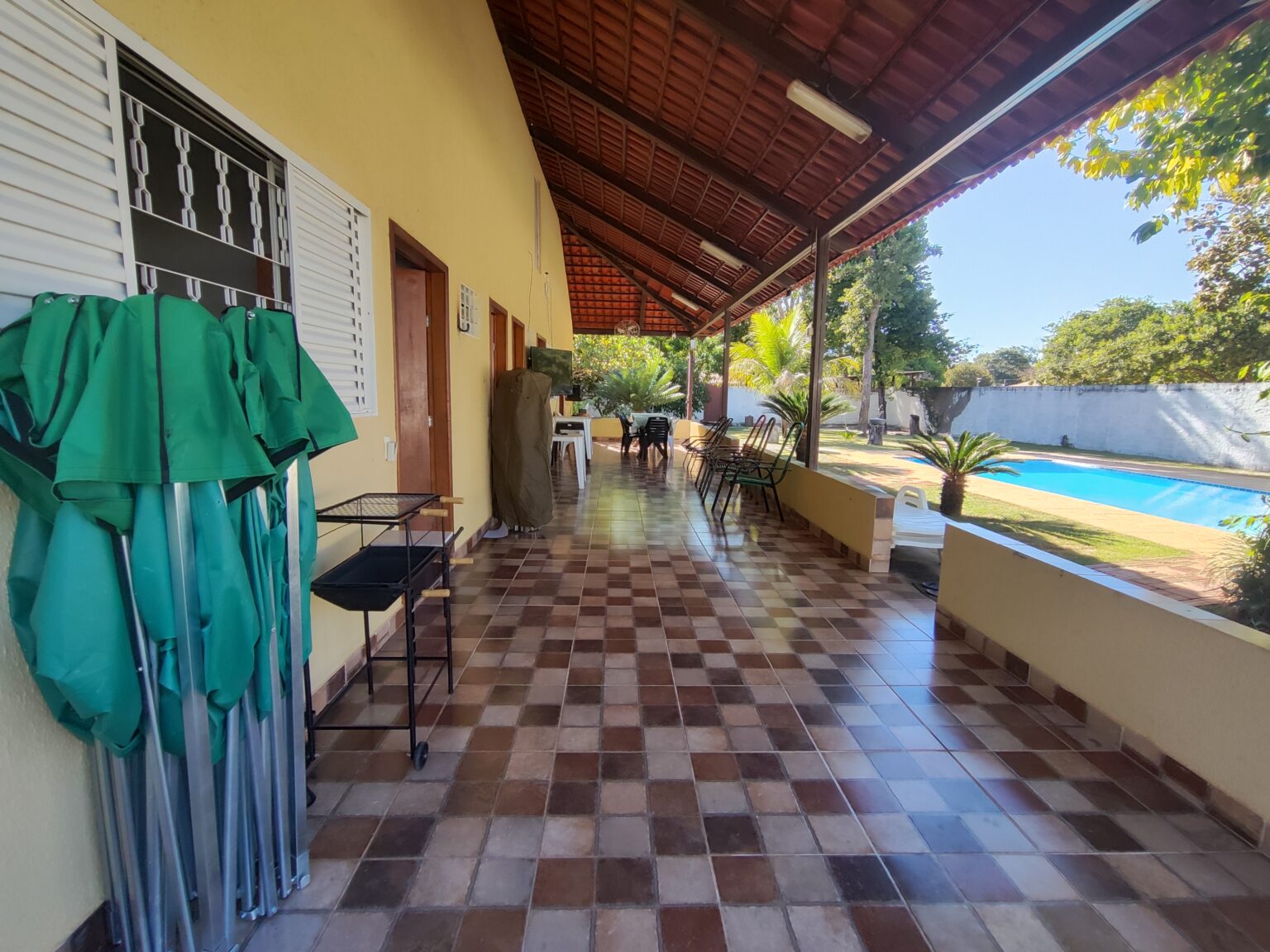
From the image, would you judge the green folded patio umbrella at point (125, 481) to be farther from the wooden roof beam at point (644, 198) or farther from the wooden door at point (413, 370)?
the wooden roof beam at point (644, 198)

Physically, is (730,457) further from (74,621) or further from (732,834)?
(74,621)

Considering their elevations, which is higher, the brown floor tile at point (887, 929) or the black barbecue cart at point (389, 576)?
the black barbecue cart at point (389, 576)

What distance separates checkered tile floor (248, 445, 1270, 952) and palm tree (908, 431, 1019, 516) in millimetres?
3861

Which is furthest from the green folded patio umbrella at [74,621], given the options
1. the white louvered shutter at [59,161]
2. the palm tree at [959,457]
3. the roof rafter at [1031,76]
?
the palm tree at [959,457]

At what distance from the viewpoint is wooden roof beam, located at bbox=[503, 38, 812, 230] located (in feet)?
17.6

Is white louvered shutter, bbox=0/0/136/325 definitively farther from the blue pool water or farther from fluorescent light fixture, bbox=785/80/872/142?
the blue pool water

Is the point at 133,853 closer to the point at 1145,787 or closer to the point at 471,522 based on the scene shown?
the point at 1145,787

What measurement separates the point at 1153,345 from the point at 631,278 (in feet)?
48.4

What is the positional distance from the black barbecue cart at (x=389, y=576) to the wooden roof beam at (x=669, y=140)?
14.4ft

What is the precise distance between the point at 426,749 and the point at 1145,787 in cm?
253

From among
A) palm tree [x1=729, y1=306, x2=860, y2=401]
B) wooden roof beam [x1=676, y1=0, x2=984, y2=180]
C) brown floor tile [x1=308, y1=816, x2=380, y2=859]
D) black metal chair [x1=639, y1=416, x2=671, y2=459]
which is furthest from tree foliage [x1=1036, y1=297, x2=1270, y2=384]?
brown floor tile [x1=308, y1=816, x2=380, y2=859]

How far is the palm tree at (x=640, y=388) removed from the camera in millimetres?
14664

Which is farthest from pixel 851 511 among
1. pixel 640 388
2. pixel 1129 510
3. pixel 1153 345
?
pixel 1153 345

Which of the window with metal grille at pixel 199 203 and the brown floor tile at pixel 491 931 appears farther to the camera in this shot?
the window with metal grille at pixel 199 203
